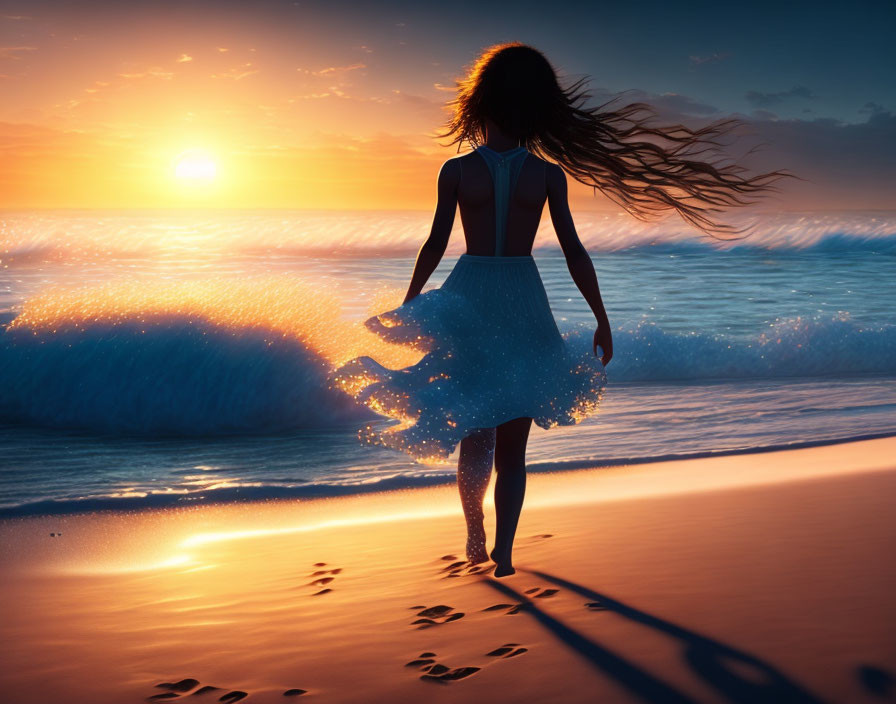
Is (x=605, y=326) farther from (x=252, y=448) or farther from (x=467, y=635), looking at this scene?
(x=252, y=448)

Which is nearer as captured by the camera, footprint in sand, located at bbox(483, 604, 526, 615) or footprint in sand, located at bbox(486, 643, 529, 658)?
footprint in sand, located at bbox(486, 643, 529, 658)

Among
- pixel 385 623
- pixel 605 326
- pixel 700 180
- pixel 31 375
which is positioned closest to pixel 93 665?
pixel 385 623

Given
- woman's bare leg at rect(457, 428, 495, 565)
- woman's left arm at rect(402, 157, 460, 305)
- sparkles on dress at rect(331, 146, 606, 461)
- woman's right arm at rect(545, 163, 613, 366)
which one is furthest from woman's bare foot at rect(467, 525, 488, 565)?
woman's left arm at rect(402, 157, 460, 305)

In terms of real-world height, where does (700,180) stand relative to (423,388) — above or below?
above

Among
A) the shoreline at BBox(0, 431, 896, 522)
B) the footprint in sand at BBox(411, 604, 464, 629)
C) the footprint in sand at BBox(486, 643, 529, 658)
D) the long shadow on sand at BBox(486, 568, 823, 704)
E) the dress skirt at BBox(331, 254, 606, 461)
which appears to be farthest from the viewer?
the shoreline at BBox(0, 431, 896, 522)

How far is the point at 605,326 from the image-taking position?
375 cm

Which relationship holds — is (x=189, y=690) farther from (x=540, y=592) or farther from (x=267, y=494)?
(x=267, y=494)

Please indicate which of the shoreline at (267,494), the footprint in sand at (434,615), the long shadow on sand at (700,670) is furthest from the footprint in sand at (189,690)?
the shoreline at (267,494)

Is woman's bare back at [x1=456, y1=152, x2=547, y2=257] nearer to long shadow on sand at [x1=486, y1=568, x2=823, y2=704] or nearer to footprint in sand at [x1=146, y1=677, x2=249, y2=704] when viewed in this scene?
long shadow on sand at [x1=486, y1=568, x2=823, y2=704]

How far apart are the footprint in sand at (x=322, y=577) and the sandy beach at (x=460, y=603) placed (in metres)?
0.01

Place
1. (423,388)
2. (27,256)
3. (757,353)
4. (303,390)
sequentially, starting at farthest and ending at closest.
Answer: (27,256) → (757,353) → (303,390) → (423,388)

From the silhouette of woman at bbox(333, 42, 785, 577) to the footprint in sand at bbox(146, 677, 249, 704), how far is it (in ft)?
3.79

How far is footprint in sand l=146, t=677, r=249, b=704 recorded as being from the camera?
8.21ft

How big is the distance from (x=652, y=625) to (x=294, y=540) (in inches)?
86.1
